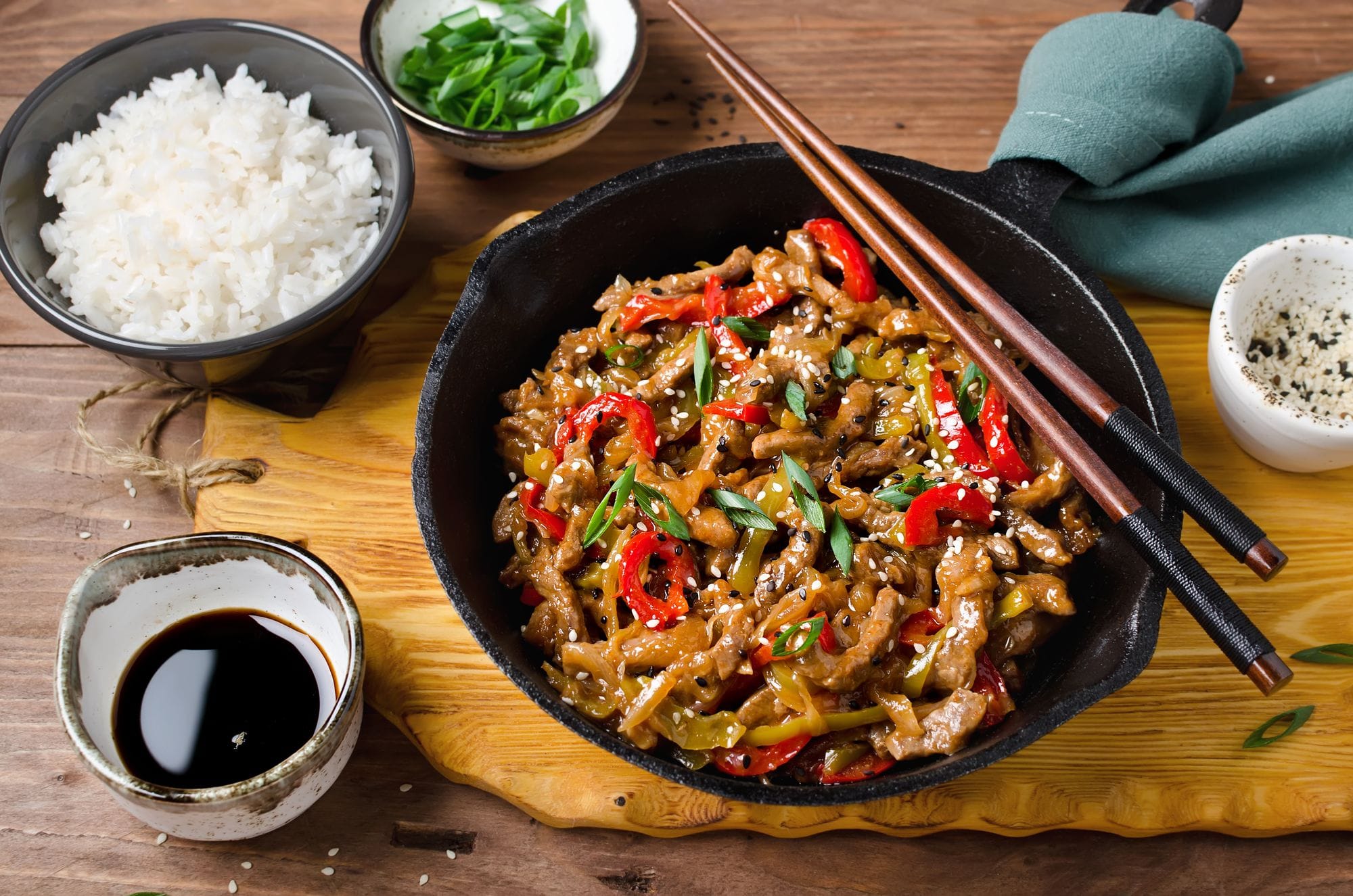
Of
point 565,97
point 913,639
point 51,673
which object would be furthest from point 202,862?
point 565,97

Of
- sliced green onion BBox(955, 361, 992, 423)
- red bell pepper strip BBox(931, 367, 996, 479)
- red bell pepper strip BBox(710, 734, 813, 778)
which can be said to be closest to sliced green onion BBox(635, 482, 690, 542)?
red bell pepper strip BBox(710, 734, 813, 778)

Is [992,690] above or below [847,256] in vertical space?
below

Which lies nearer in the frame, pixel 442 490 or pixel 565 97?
pixel 442 490

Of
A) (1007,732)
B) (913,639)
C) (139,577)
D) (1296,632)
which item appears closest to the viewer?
(1007,732)

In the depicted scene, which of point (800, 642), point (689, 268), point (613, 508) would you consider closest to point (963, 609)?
point (800, 642)

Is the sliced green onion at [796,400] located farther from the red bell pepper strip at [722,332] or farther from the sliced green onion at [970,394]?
the sliced green onion at [970,394]

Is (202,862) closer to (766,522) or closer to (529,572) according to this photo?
(529,572)

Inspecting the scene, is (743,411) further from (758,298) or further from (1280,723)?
(1280,723)
